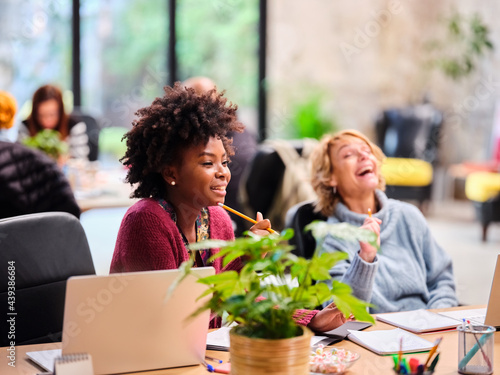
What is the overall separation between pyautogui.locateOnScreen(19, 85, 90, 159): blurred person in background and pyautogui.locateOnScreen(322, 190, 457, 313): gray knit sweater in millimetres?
2854

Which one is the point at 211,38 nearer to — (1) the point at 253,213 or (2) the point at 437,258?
(1) the point at 253,213

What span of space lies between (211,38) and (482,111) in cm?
334

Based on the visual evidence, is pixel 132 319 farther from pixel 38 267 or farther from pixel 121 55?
pixel 121 55

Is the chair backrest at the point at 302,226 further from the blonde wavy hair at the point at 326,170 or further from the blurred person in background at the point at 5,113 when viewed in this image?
the blurred person in background at the point at 5,113

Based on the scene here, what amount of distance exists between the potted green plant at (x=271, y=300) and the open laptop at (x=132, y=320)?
0.13 metres

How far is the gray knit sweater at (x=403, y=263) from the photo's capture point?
2371 millimetres

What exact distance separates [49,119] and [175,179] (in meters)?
3.31

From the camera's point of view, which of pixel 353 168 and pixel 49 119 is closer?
pixel 353 168

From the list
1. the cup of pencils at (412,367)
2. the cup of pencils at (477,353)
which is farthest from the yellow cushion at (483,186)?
the cup of pencils at (412,367)

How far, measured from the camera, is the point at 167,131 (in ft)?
6.08

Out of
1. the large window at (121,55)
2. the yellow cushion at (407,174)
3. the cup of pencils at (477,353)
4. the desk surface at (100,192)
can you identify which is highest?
the large window at (121,55)

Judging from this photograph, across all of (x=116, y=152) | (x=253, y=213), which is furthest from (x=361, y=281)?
(x=116, y=152)

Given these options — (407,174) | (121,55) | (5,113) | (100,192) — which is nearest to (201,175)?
(5,113)

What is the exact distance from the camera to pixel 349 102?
844 cm
